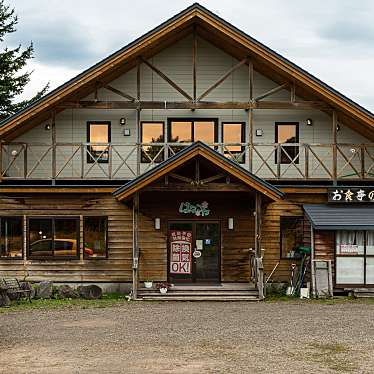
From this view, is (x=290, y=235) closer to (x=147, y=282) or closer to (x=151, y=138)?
(x=147, y=282)

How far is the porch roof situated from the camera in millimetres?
20188

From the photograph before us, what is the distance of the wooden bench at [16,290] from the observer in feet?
63.0

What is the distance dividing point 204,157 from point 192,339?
22.7 ft

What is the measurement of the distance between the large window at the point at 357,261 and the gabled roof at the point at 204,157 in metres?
2.87

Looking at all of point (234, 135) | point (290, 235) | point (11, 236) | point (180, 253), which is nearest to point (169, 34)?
point (234, 135)

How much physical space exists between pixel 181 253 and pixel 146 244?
1.13 meters

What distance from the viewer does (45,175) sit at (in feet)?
73.8

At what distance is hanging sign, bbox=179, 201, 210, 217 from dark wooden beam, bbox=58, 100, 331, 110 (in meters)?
3.01

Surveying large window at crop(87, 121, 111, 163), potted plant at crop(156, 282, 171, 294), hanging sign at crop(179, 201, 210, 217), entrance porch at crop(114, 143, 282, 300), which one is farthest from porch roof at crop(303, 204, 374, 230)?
large window at crop(87, 121, 111, 163)

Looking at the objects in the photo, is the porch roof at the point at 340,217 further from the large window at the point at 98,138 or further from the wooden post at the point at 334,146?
the large window at the point at 98,138

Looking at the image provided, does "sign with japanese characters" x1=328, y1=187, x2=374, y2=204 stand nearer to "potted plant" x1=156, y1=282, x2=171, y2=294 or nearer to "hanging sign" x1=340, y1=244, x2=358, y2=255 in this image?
"hanging sign" x1=340, y1=244, x2=358, y2=255

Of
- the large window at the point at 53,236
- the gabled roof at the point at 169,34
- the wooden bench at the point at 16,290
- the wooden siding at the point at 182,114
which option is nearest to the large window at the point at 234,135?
the wooden siding at the point at 182,114

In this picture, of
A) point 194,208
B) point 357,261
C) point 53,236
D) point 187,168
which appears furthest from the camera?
point 194,208

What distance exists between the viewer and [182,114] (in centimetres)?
2289
